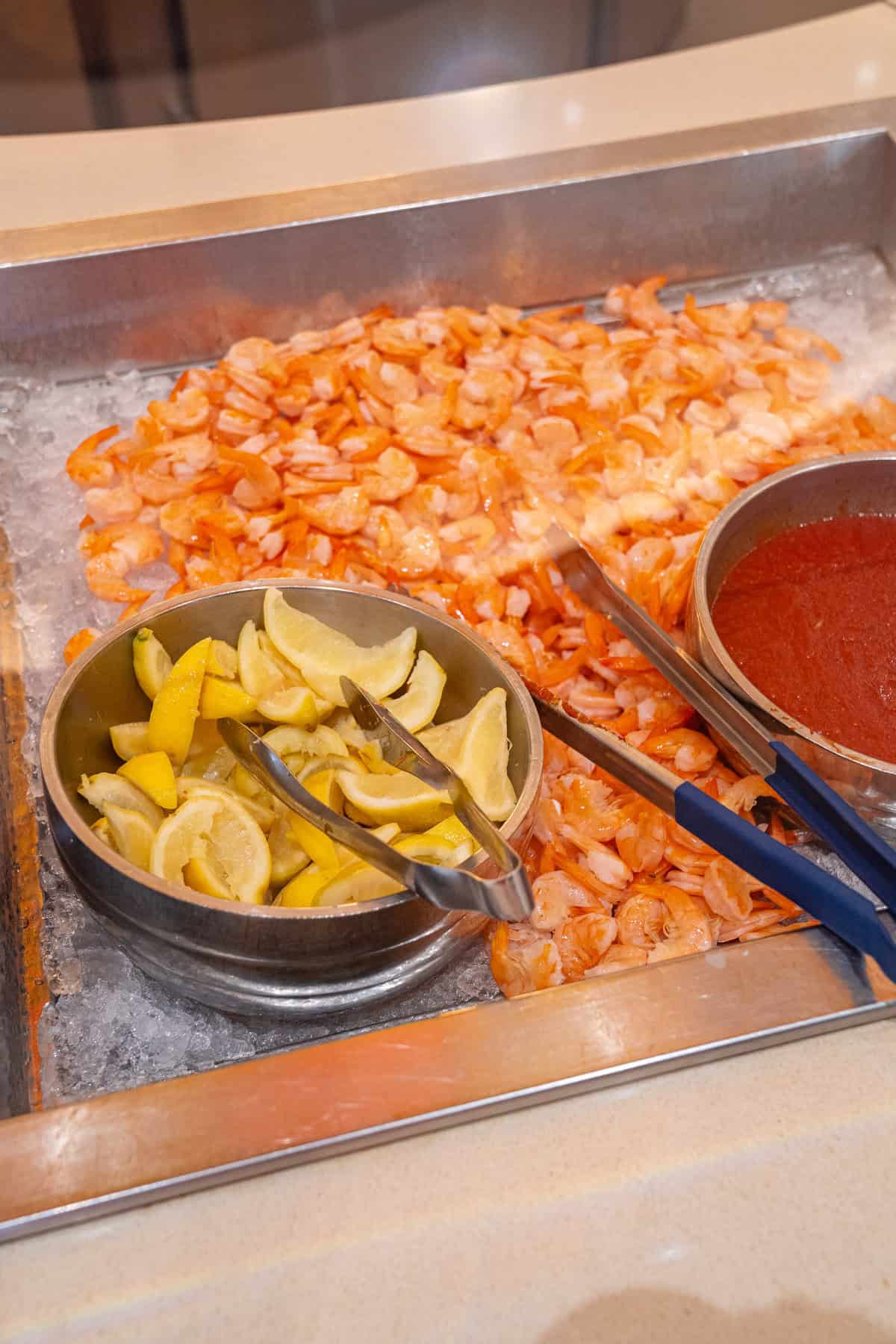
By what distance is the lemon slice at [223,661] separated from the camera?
128 centimetres

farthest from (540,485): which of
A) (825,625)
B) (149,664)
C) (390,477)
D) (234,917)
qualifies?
(234,917)

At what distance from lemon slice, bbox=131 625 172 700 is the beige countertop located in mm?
560

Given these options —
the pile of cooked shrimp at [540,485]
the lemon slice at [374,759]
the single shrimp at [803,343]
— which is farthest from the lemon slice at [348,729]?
the single shrimp at [803,343]

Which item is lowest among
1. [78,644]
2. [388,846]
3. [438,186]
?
[78,644]

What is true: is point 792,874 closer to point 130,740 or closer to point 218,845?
point 218,845

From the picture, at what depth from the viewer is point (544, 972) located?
1135 mm

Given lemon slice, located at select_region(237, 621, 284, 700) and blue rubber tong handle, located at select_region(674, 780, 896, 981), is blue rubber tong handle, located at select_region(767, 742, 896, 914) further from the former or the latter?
lemon slice, located at select_region(237, 621, 284, 700)

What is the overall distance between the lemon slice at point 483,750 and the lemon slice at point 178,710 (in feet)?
0.83

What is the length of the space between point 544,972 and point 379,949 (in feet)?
0.62

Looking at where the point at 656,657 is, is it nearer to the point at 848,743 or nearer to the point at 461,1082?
the point at 848,743

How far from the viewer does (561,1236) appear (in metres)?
0.90

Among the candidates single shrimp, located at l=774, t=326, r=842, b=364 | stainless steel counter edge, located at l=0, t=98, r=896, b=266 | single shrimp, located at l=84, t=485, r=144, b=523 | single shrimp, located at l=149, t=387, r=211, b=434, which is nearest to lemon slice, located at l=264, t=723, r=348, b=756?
single shrimp, located at l=84, t=485, r=144, b=523

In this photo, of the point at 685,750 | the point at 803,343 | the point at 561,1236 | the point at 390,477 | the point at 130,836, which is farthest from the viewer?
the point at 803,343

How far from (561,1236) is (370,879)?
0.35 metres
